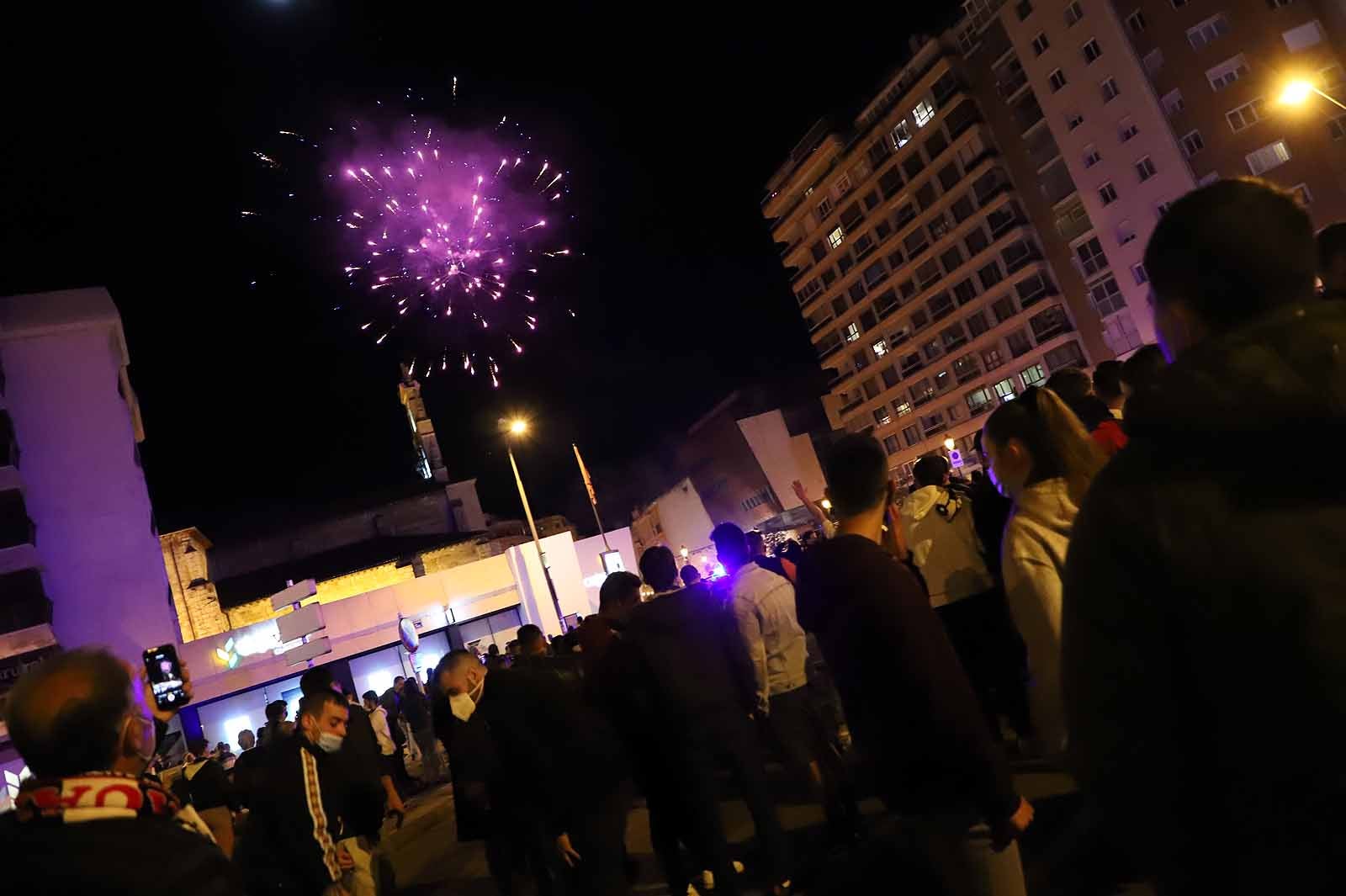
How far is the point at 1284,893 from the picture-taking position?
1256 millimetres

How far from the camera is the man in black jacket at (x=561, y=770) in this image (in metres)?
5.45

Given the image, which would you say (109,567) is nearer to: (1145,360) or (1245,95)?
(1145,360)

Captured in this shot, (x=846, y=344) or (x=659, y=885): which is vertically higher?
(x=846, y=344)

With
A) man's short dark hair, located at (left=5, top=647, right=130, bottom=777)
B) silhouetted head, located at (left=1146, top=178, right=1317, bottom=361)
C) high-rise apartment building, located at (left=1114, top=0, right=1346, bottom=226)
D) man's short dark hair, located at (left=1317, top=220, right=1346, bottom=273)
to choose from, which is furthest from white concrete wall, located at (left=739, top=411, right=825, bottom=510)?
silhouetted head, located at (left=1146, top=178, right=1317, bottom=361)

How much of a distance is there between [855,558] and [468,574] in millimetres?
32309

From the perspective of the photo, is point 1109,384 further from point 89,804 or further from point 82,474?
point 82,474

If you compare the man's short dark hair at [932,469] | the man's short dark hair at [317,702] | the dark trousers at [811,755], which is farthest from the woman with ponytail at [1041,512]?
the man's short dark hair at [317,702]

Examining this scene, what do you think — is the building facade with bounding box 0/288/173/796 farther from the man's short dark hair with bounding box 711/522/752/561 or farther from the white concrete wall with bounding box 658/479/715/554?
the white concrete wall with bounding box 658/479/715/554

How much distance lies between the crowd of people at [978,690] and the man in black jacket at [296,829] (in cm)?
2

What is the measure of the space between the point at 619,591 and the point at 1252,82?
4561 cm

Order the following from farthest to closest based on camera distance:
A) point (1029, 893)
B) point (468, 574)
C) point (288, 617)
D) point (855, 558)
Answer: point (468, 574), point (288, 617), point (1029, 893), point (855, 558)

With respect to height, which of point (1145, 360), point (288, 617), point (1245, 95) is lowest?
point (1145, 360)

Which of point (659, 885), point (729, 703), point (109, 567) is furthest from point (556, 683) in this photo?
point (109, 567)

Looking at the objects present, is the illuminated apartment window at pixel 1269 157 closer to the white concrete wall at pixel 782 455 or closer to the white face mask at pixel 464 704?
the white concrete wall at pixel 782 455
